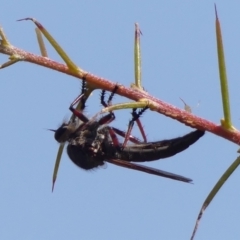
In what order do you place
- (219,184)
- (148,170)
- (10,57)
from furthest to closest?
(148,170)
(10,57)
(219,184)

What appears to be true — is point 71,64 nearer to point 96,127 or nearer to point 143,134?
point 143,134

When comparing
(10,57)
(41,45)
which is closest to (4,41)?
(10,57)

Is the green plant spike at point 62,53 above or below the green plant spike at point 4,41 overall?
above

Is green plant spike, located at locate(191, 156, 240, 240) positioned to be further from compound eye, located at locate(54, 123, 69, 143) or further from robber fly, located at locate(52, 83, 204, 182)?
compound eye, located at locate(54, 123, 69, 143)

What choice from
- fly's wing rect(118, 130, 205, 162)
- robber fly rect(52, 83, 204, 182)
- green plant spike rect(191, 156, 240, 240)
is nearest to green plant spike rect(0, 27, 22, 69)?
green plant spike rect(191, 156, 240, 240)

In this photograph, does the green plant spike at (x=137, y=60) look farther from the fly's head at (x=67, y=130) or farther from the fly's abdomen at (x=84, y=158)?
the fly's abdomen at (x=84, y=158)

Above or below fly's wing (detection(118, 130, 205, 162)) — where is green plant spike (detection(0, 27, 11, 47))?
below

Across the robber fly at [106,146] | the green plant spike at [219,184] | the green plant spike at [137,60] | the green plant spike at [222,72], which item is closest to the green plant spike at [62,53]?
the green plant spike at [137,60]

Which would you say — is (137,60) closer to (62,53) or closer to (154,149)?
(62,53)

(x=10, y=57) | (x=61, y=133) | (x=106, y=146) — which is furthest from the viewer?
(x=106, y=146)
